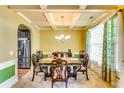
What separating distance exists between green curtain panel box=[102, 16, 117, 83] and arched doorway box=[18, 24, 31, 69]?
4.45 metres

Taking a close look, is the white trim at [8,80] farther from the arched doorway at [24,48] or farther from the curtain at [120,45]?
the arched doorway at [24,48]

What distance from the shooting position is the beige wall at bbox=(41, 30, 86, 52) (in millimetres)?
12008

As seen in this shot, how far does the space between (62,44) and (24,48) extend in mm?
2873

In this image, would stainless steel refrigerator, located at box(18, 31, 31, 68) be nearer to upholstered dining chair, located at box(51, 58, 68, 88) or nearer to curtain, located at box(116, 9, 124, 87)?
upholstered dining chair, located at box(51, 58, 68, 88)

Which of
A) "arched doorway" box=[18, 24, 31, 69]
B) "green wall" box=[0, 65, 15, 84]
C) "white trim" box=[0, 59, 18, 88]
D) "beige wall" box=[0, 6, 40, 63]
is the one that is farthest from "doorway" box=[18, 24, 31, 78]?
"green wall" box=[0, 65, 15, 84]

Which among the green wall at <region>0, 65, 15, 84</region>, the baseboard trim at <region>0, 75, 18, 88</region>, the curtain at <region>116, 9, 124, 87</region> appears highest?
the curtain at <region>116, 9, 124, 87</region>

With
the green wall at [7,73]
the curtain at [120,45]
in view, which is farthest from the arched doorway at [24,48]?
the curtain at [120,45]

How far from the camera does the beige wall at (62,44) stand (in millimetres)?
12008

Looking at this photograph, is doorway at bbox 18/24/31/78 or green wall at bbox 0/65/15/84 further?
doorway at bbox 18/24/31/78

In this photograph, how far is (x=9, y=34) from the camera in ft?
18.6

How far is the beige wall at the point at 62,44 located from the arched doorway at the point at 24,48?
2.08 m

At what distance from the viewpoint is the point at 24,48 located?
1007 centimetres

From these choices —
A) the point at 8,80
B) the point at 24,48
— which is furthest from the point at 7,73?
the point at 24,48
